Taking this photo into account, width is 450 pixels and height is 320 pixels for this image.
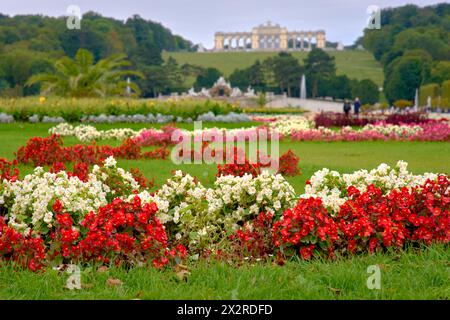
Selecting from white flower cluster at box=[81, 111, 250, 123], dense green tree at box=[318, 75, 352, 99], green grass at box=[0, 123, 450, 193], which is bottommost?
green grass at box=[0, 123, 450, 193]

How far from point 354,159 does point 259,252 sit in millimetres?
7327

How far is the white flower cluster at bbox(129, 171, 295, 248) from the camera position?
5.16m

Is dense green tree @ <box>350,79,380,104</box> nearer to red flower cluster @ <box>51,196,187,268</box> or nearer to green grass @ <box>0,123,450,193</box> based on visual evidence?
green grass @ <box>0,123,450,193</box>

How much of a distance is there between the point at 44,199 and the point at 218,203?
131cm

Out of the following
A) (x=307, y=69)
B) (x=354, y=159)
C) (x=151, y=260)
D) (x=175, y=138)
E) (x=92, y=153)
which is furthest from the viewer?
(x=307, y=69)

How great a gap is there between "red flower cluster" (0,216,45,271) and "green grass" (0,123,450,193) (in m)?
3.77

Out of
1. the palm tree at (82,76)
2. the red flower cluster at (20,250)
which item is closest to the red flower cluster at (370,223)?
the red flower cluster at (20,250)

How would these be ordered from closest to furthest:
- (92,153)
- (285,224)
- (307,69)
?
(285,224) → (92,153) → (307,69)

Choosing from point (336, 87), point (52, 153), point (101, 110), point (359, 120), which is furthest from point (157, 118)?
point (336, 87)

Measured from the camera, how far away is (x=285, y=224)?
480 centimetres

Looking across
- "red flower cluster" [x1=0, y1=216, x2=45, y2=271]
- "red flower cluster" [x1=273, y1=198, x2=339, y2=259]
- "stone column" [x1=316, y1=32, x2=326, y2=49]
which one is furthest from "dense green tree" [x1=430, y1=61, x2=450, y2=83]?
"stone column" [x1=316, y1=32, x2=326, y2=49]

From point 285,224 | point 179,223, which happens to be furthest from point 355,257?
point 179,223

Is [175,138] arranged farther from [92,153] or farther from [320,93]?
[320,93]

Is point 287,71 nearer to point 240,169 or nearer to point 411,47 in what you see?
point 411,47
